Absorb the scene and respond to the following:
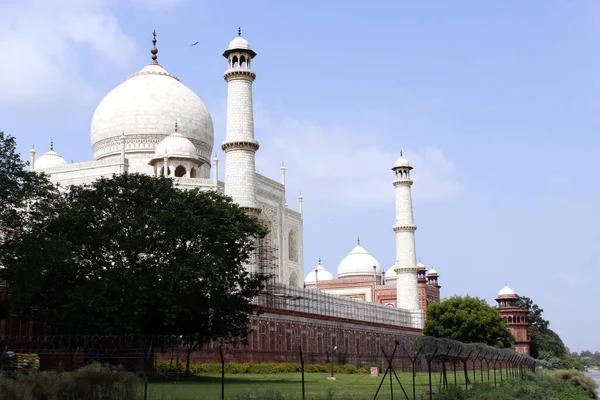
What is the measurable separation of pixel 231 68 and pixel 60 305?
53.6 feet

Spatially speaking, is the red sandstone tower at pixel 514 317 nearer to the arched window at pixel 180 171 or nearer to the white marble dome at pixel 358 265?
the white marble dome at pixel 358 265

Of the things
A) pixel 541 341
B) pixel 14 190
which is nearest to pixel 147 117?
pixel 14 190

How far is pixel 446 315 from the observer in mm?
47531

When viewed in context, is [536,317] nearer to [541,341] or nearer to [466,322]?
[541,341]

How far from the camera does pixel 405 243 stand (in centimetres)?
5147

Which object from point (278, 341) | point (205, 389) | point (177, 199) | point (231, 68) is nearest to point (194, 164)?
point (231, 68)

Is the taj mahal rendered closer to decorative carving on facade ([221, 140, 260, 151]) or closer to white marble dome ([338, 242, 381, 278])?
decorative carving on facade ([221, 140, 260, 151])

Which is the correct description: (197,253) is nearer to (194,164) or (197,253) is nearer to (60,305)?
(60,305)

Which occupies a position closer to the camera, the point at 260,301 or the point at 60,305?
the point at 60,305

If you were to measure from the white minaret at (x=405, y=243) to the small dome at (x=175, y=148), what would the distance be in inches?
675

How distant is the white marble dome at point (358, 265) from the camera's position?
66.4 meters

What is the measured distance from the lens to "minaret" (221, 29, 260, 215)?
34.5m

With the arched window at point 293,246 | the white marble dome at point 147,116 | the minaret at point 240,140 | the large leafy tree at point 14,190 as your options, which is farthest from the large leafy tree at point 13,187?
the arched window at point 293,246

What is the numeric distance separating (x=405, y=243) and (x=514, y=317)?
63.8 ft
